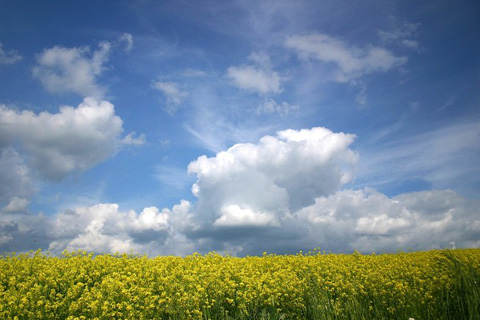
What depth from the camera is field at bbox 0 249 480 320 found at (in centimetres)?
801

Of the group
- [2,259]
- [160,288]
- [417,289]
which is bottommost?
[417,289]

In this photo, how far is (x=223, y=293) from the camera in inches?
348

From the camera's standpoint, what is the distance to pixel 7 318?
849cm

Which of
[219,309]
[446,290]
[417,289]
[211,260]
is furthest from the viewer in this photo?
[211,260]

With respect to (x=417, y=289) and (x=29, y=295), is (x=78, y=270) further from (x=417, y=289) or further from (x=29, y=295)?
(x=417, y=289)

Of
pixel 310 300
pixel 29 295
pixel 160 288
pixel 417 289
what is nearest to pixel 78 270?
pixel 29 295

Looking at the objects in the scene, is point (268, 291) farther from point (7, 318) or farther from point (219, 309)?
point (7, 318)

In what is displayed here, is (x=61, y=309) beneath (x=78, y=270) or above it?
beneath

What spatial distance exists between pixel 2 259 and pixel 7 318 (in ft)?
17.6

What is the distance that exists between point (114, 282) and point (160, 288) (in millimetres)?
1097

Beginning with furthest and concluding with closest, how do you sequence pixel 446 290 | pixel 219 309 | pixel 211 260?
pixel 211 260, pixel 446 290, pixel 219 309

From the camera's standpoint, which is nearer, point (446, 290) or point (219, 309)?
point (219, 309)

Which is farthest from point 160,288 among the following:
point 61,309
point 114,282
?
point 61,309

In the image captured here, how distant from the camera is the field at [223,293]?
801 centimetres
